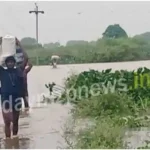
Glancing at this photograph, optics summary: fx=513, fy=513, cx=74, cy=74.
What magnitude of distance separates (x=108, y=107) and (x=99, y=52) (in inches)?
877

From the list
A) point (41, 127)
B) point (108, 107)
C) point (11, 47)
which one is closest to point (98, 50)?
point (11, 47)

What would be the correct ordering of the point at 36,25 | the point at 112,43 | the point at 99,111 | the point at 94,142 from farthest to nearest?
the point at 112,43, the point at 36,25, the point at 99,111, the point at 94,142

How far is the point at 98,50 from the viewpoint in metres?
32.1

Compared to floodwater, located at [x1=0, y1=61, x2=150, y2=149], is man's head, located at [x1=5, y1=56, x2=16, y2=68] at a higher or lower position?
higher

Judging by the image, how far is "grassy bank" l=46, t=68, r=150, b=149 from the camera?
6438 millimetres

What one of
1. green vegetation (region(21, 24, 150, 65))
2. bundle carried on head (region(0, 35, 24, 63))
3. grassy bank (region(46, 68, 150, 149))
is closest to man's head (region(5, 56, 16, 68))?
grassy bank (region(46, 68, 150, 149))

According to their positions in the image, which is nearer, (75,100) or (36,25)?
(75,100)

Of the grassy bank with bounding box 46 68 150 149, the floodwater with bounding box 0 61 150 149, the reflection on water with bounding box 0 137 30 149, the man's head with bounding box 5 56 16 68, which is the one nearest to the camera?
the grassy bank with bounding box 46 68 150 149

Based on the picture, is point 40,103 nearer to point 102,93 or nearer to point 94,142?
point 102,93

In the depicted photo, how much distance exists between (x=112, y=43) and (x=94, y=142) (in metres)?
27.4

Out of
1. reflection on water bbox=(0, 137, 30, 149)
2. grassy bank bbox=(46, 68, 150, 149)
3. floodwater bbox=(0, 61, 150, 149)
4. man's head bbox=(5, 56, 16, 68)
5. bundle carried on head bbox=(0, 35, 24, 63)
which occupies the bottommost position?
reflection on water bbox=(0, 137, 30, 149)

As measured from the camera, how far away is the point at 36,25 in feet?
83.8

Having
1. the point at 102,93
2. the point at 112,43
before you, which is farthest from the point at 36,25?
the point at 102,93

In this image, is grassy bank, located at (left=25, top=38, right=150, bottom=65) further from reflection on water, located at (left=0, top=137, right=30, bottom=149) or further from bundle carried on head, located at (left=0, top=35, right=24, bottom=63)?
reflection on water, located at (left=0, top=137, right=30, bottom=149)
